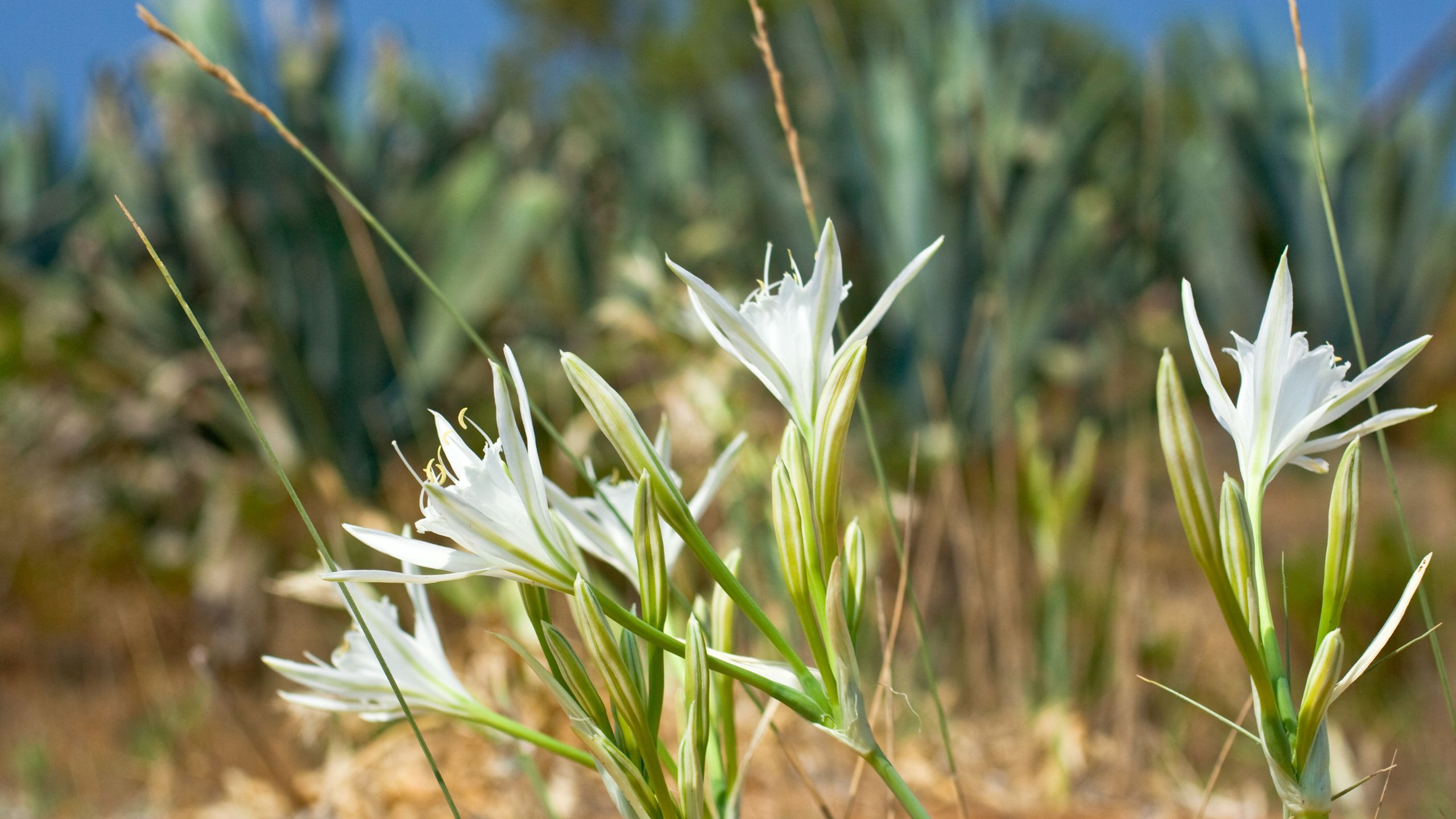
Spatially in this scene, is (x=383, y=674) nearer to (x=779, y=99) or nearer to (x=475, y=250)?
(x=779, y=99)

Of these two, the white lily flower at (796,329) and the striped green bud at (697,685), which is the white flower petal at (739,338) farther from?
the striped green bud at (697,685)

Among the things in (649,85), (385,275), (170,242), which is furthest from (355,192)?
(649,85)

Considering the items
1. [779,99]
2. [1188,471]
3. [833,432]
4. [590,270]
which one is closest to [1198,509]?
[1188,471]

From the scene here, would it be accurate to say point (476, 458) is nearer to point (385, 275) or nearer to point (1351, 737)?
point (1351, 737)

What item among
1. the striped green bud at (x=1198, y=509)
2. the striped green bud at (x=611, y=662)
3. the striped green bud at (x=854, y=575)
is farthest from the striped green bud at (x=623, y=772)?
the striped green bud at (x=1198, y=509)

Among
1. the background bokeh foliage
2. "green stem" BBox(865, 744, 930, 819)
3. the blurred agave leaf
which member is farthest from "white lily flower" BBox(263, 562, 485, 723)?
the blurred agave leaf

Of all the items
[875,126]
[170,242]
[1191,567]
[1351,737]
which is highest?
[875,126]

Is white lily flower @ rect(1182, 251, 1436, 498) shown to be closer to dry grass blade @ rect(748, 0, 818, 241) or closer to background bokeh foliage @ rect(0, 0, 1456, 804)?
dry grass blade @ rect(748, 0, 818, 241)
